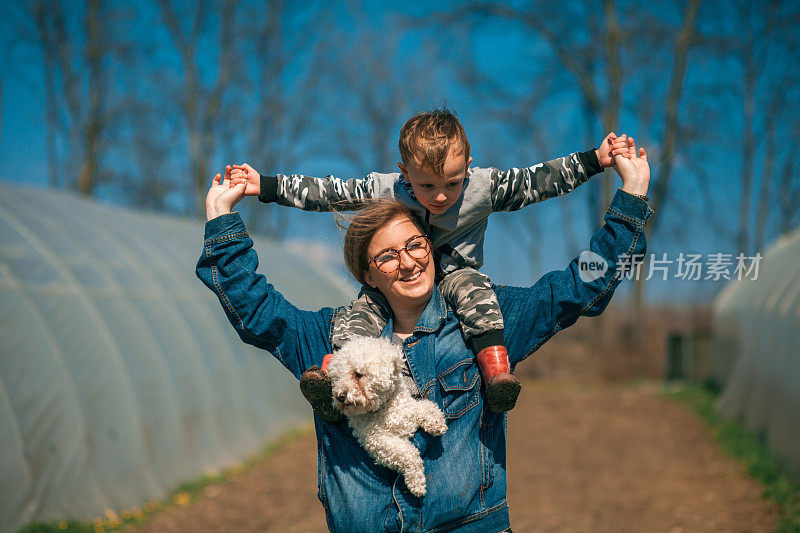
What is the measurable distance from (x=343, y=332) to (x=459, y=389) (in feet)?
1.41

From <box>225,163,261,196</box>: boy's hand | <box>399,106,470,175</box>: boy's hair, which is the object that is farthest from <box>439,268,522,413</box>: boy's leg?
<box>225,163,261,196</box>: boy's hand

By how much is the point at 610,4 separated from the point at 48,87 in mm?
14591

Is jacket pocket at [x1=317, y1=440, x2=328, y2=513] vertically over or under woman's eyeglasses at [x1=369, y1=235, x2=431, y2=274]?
under

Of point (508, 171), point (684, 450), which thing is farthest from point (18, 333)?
point (684, 450)

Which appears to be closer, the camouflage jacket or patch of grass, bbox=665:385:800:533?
the camouflage jacket

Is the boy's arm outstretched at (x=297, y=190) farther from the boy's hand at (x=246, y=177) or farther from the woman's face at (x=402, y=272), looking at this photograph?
the woman's face at (x=402, y=272)

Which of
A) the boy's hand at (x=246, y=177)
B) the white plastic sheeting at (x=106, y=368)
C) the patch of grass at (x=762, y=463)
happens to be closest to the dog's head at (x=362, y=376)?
the boy's hand at (x=246, y=177)

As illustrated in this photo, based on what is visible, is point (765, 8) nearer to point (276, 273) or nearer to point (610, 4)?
point (610, 4)

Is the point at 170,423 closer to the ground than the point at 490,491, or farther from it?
closer to the ground

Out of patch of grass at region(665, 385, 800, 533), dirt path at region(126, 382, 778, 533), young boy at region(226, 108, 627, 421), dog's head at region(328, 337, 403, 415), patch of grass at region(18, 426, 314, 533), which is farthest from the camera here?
dirt path at region(126, 382, 778, 533)

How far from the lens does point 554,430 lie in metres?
10.8

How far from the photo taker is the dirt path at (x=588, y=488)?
621 cm

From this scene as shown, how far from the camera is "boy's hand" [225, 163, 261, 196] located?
91.3 inches

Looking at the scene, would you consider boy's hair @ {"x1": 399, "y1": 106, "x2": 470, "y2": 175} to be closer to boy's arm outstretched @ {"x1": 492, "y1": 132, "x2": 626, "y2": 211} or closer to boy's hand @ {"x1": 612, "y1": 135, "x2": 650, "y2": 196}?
boy's arm outstretched @ {"x1": 492, "y1": 132, "x2": 626, "y2": 211}
